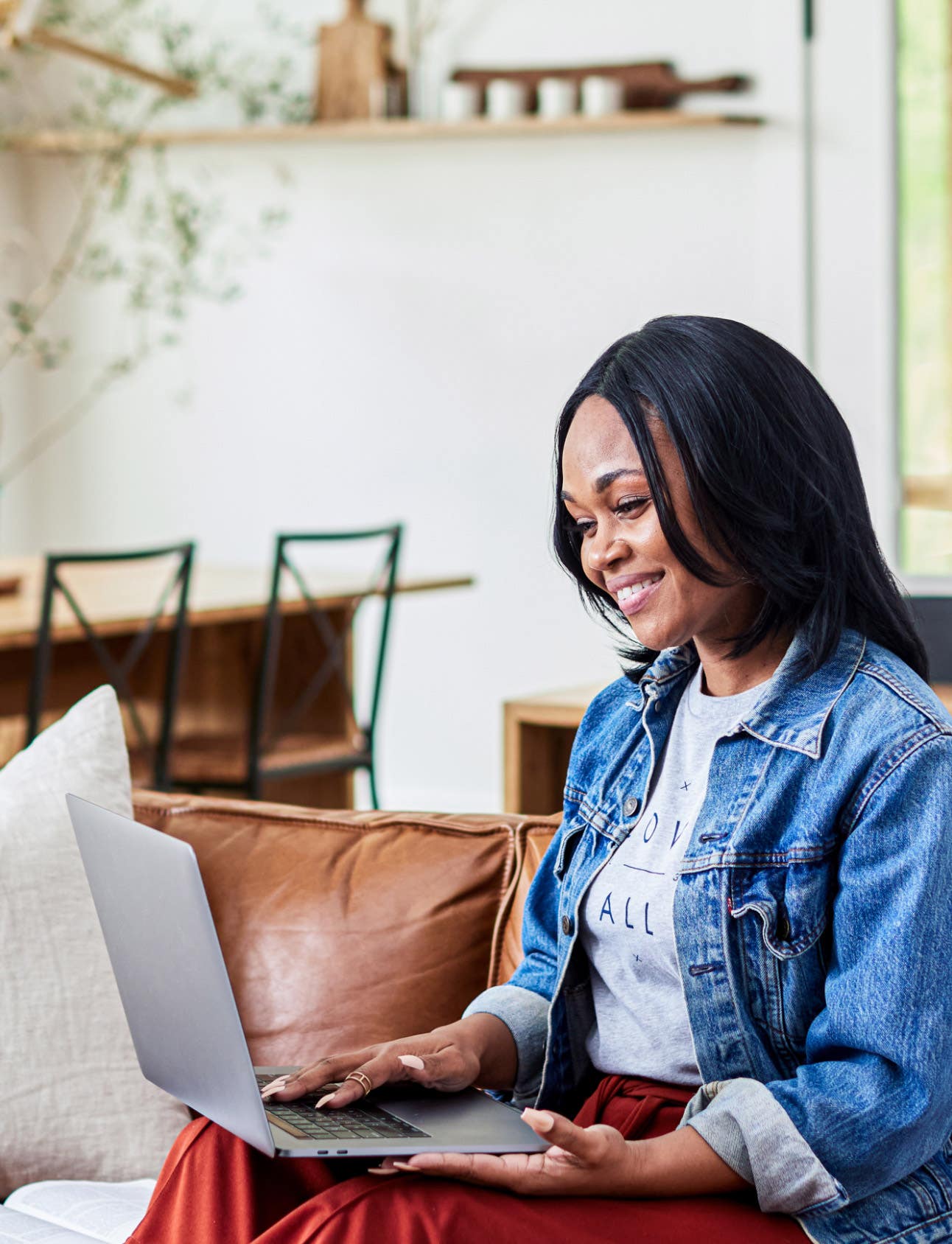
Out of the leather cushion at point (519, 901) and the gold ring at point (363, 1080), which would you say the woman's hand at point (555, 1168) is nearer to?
the gold ring at point (363, 1080)

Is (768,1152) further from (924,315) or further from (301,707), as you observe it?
(924,315)

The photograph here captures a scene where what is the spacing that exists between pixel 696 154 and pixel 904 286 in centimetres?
72

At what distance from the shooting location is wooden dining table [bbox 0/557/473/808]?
11.8 ft

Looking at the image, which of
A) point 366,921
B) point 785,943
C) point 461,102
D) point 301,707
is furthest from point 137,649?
point 785,943

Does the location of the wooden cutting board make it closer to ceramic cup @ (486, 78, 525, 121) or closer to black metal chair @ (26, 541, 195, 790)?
ceramic cup @ (486, 78, 525, 121)

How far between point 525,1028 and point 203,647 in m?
2.85

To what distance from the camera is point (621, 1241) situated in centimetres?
103

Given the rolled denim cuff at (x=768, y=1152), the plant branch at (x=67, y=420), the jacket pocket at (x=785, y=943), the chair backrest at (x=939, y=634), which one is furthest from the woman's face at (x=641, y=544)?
the plant branch at (x=67, y=420)

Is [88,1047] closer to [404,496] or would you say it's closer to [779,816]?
[779,816]

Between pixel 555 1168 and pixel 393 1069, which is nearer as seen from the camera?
pixel 555 1168

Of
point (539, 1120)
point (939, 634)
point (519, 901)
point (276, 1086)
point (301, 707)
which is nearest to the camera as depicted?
point (539, 1120)

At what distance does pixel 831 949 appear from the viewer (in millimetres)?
1109

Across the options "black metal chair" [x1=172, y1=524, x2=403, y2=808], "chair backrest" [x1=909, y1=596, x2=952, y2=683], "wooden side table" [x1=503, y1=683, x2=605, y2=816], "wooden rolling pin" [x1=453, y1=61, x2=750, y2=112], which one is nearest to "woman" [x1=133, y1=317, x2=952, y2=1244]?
"wooden side table" [x1=503, y1=683, x2=605, y2=816]

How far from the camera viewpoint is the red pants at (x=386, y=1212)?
1.02 m
